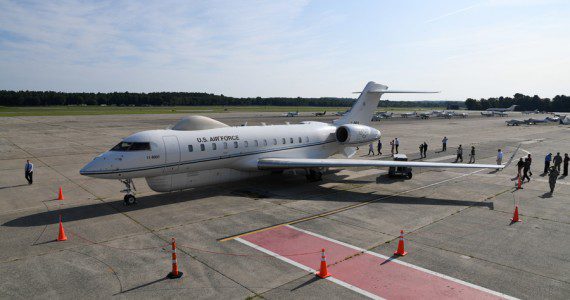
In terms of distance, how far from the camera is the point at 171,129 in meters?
16.7

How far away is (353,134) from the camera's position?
22078mm

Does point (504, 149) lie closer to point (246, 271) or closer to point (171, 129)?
point (171, 129)

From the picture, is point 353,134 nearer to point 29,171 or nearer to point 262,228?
point 262,228

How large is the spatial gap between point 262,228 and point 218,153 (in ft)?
18.1

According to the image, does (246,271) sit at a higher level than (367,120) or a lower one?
lower

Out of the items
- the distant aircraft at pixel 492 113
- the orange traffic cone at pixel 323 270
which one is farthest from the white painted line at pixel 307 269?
the distant aircraft at pixel 492 113

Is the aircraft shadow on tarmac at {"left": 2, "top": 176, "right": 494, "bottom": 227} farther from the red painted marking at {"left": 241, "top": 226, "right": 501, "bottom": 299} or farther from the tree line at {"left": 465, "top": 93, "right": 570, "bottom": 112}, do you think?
the tree line at {"left": 465, "top": 93, "right": 570, "bottom": 112}

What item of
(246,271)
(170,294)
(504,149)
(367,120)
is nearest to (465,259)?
(246,271)

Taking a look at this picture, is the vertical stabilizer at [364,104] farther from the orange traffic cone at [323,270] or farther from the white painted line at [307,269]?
the orange traffic cone at [323,270]

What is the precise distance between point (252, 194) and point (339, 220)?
16.8ft

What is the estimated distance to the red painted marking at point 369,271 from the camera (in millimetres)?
8211

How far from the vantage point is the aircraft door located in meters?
15.3

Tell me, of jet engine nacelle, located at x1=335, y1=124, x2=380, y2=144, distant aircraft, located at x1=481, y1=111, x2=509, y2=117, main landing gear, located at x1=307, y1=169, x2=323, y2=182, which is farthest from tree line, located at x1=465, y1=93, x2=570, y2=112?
main landing gear, located at x1=307, y1=169, x2=323, y2=182

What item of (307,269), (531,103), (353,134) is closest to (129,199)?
(307,269)
